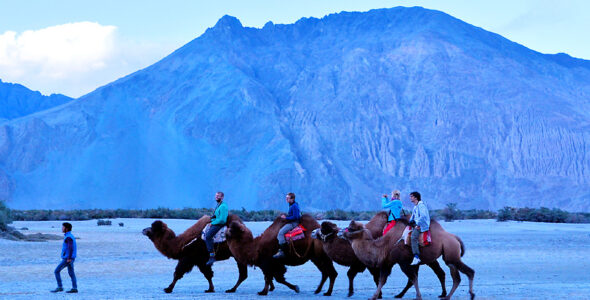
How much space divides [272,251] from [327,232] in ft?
3.62

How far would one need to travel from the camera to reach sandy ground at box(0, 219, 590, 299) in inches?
567

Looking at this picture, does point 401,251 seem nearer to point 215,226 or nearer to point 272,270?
point 272,270

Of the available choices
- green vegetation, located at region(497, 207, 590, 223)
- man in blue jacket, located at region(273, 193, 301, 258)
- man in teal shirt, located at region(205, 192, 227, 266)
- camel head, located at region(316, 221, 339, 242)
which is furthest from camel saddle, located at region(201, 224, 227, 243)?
green vegetation, located at region(497, 207, 590, 223)

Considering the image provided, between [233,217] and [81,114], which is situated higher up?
[81,114]

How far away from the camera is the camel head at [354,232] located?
13.4 metres

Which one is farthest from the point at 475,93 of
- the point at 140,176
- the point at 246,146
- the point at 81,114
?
the point at 81,114

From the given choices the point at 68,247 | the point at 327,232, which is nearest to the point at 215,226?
the point at 327,232

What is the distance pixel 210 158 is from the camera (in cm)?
7394

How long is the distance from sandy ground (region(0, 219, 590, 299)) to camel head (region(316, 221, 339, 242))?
43.1 inches

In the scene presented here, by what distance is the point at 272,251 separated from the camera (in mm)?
14273

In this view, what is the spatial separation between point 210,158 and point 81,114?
13.8m

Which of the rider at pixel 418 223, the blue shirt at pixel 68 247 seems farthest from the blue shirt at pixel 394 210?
the blue shirt at pixel 68 247

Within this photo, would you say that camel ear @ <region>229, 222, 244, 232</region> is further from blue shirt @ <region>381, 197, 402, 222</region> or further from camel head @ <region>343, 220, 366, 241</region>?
blue shirt @ <region>381, 197, 402, 222</region>

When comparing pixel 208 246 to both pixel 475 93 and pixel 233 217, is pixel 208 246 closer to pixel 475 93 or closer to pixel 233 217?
pixel 233 217
